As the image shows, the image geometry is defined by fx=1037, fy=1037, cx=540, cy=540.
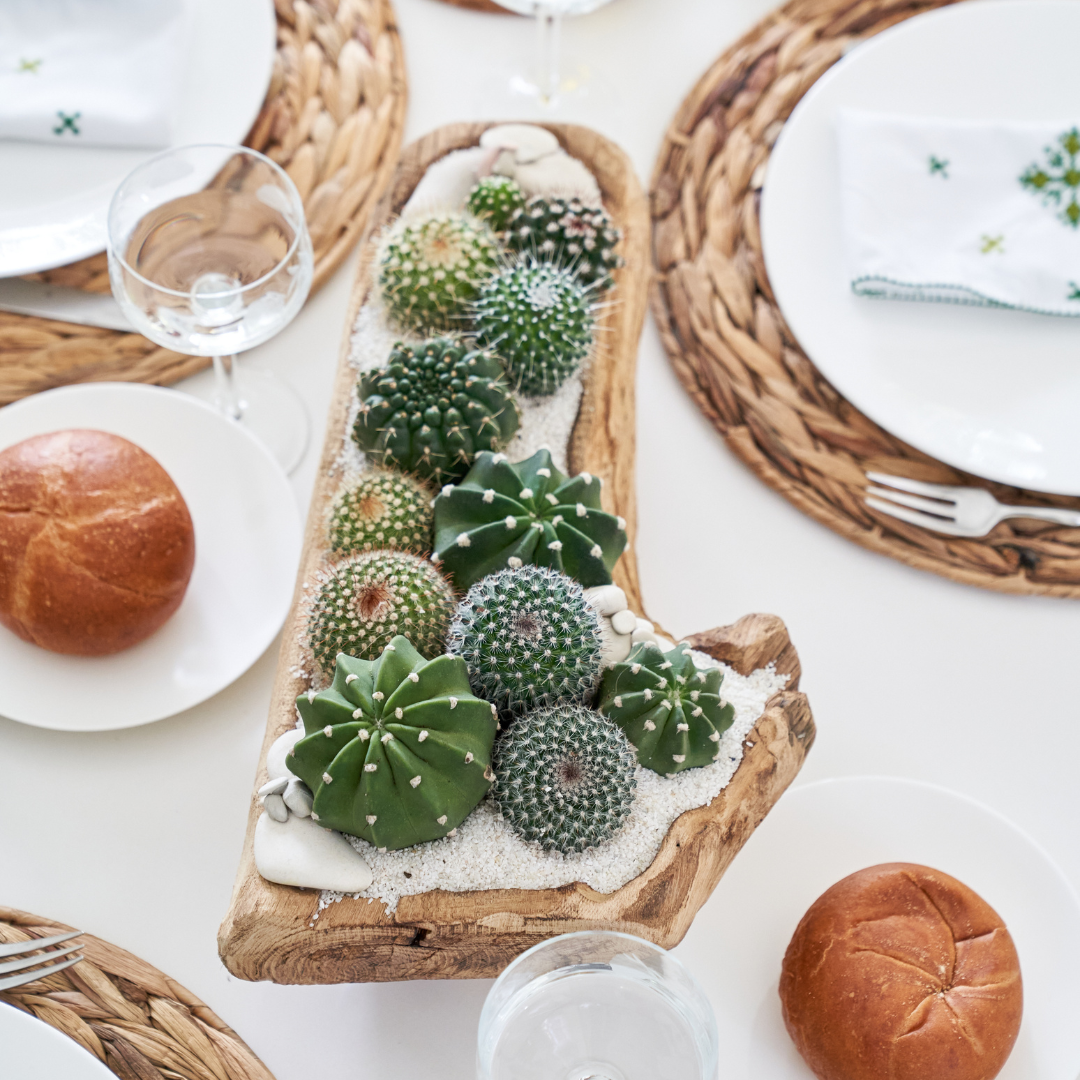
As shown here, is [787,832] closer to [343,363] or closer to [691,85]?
[343,363]

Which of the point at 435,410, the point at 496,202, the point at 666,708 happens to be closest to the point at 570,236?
the point at 496,202

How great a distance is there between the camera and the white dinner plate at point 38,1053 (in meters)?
0.64

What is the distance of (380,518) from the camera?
786 mm

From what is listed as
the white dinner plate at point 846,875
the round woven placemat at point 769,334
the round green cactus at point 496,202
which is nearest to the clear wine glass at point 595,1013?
the white dinner plate at point 846,875

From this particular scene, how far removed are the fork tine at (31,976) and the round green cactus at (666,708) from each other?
418 mm

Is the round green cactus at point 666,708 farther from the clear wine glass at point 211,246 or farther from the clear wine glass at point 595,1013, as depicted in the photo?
the clear wine glass at point 211,246

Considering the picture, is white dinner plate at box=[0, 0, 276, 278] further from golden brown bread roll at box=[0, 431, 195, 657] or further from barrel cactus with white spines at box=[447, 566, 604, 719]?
barrel cactus with white spines at box=[447, 566, 604, 719]

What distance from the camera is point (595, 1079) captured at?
2.03 feet

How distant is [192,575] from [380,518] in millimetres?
223

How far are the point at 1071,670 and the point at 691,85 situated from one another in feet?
2.56

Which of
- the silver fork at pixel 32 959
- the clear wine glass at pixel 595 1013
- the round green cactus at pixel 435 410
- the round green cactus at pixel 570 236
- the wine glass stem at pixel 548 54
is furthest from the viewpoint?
the wine glass stem at pixel 548 54

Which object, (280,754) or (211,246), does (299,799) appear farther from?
(211,246)

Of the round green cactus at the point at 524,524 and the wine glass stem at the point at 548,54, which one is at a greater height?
the wine glass stem at the point at 548,54

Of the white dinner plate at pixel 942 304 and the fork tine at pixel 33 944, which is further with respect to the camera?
the white dinner plate at pixel 942 304
